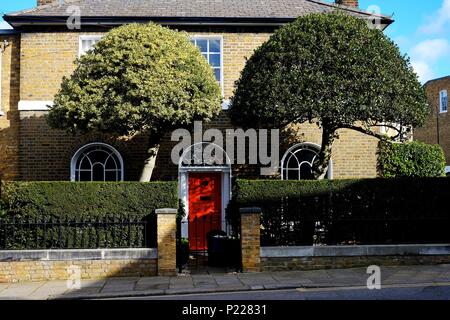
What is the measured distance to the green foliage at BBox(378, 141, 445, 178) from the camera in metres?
Answer: 15.2

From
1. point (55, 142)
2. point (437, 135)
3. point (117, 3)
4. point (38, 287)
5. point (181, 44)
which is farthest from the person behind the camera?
point (437, 135)

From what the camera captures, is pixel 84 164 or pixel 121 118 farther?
pixel 84 164

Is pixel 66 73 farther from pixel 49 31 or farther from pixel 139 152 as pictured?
pixel 139 152

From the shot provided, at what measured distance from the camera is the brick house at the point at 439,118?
37344mm

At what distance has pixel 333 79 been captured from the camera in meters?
12.3

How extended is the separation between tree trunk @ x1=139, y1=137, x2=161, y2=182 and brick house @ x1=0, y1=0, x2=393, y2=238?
1.10 m

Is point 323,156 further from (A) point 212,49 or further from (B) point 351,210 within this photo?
(A) point 212,49

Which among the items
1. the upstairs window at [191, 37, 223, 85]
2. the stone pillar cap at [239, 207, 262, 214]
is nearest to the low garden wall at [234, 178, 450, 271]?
the stone pillar cap at [239, 207, 262, 214]

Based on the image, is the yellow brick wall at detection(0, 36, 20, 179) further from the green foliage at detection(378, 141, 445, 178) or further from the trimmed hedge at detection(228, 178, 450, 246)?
the green foliage at detection(378, 141, 445, 178)

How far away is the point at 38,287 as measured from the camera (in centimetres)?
1046

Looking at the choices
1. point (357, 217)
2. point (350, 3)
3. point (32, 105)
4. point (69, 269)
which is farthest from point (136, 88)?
point (350, 3)

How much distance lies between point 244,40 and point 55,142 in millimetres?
6357

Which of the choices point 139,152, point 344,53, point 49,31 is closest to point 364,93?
point 344,53

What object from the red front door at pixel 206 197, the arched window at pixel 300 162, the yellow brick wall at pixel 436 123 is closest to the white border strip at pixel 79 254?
the red front door at pixel 206 197
